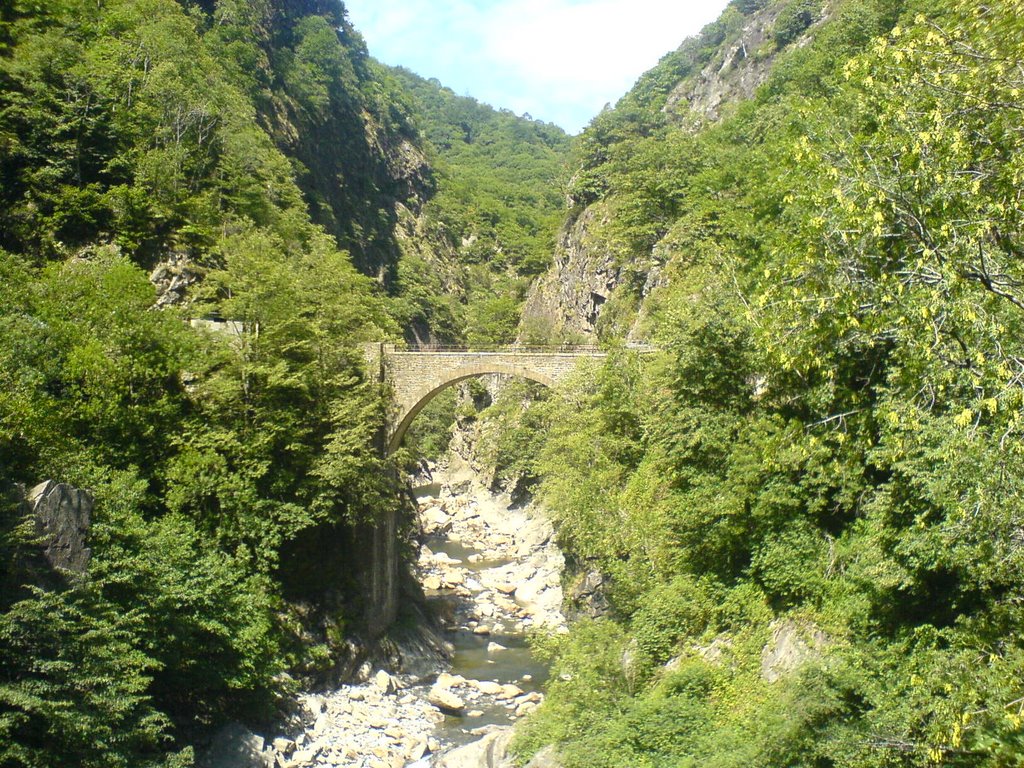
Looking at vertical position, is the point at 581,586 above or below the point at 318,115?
below

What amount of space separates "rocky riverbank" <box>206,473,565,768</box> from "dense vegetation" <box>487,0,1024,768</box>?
13.1 ft

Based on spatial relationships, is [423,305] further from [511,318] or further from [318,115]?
[318,115]

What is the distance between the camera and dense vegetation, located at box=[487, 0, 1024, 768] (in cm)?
634

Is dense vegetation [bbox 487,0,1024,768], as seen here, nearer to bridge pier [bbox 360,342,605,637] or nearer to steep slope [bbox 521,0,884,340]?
bridge pier [bbox 360,342,605,637]

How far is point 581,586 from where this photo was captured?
760 inches

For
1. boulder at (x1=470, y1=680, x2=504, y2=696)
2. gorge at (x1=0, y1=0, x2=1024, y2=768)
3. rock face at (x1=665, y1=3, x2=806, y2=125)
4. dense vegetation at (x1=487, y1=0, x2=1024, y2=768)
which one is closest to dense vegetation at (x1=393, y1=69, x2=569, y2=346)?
rock face at (x1=665, y1=3, x2=806, y2=125)

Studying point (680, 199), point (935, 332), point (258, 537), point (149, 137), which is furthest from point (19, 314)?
point (680, 199)

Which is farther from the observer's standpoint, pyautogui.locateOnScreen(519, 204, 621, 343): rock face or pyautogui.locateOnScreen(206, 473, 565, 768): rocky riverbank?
pyautogui.locateOnScreen(519, 204, 621, 343): rock face

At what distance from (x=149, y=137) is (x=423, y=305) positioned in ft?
96.1

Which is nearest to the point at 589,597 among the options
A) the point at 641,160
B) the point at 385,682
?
the point at 385,682

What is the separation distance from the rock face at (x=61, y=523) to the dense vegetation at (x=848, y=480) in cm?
781

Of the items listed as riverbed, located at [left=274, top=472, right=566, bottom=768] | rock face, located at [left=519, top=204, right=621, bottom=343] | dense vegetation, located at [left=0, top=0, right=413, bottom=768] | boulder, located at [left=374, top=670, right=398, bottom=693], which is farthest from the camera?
rock face, located at [left=519, top=204, right=621, bottom=343]

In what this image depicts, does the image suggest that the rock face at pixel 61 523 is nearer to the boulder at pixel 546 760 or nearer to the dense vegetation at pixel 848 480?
the boulder at pixel 546 760

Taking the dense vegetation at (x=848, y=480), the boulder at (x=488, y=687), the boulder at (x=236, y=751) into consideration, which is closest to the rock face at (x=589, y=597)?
the dense vegetation at (x=848, y=480)
